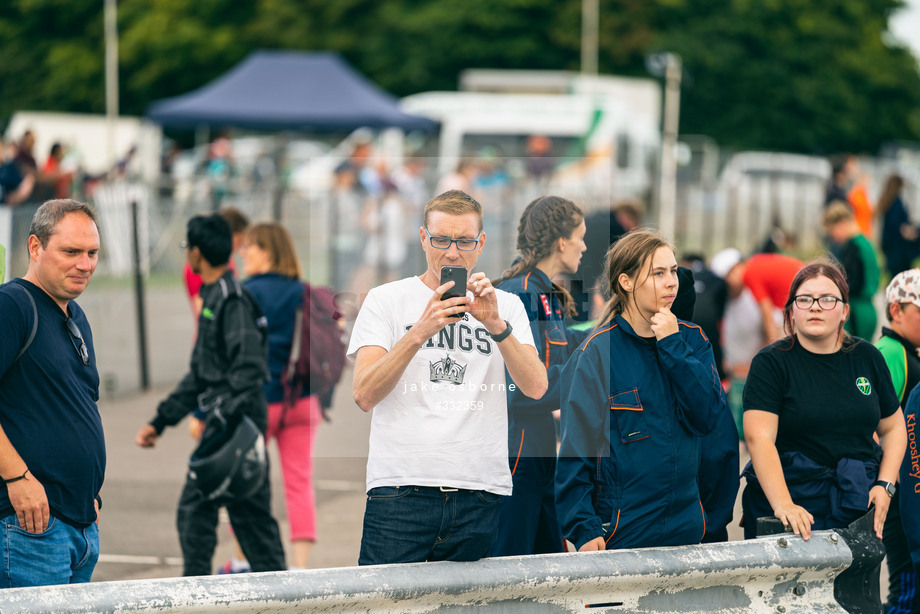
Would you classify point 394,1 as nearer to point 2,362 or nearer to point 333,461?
point 333,461

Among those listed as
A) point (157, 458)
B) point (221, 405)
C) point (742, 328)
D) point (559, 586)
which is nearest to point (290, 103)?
point (157, 458)

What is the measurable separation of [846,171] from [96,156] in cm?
2555

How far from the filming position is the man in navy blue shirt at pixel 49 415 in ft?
12.1

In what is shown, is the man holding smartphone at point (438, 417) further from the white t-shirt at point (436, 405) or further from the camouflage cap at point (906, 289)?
the camouflage cap at point (906, 289)

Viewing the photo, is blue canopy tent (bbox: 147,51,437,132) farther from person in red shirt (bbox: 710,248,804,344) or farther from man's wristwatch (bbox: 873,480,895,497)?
man's wristwatch (bbox: 873,480,895,497)

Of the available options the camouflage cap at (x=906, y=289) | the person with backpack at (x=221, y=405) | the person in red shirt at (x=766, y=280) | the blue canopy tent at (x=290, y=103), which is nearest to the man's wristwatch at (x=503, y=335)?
the camouflage cap at (x=906, y=289)

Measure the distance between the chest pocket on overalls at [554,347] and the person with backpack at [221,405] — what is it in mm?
1689

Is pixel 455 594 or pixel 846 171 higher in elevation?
pixel 846 171

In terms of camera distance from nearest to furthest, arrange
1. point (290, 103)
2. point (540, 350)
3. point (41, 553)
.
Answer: point (41, 553) → point (540, 350) → point (290, 103)

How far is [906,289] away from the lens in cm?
496

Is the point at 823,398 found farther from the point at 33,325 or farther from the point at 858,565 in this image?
the point at 33,325

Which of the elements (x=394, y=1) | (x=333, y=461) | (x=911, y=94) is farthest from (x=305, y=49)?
(x=333, y=461)

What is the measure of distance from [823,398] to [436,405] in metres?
1.51

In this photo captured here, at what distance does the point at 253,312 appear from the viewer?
582cm
